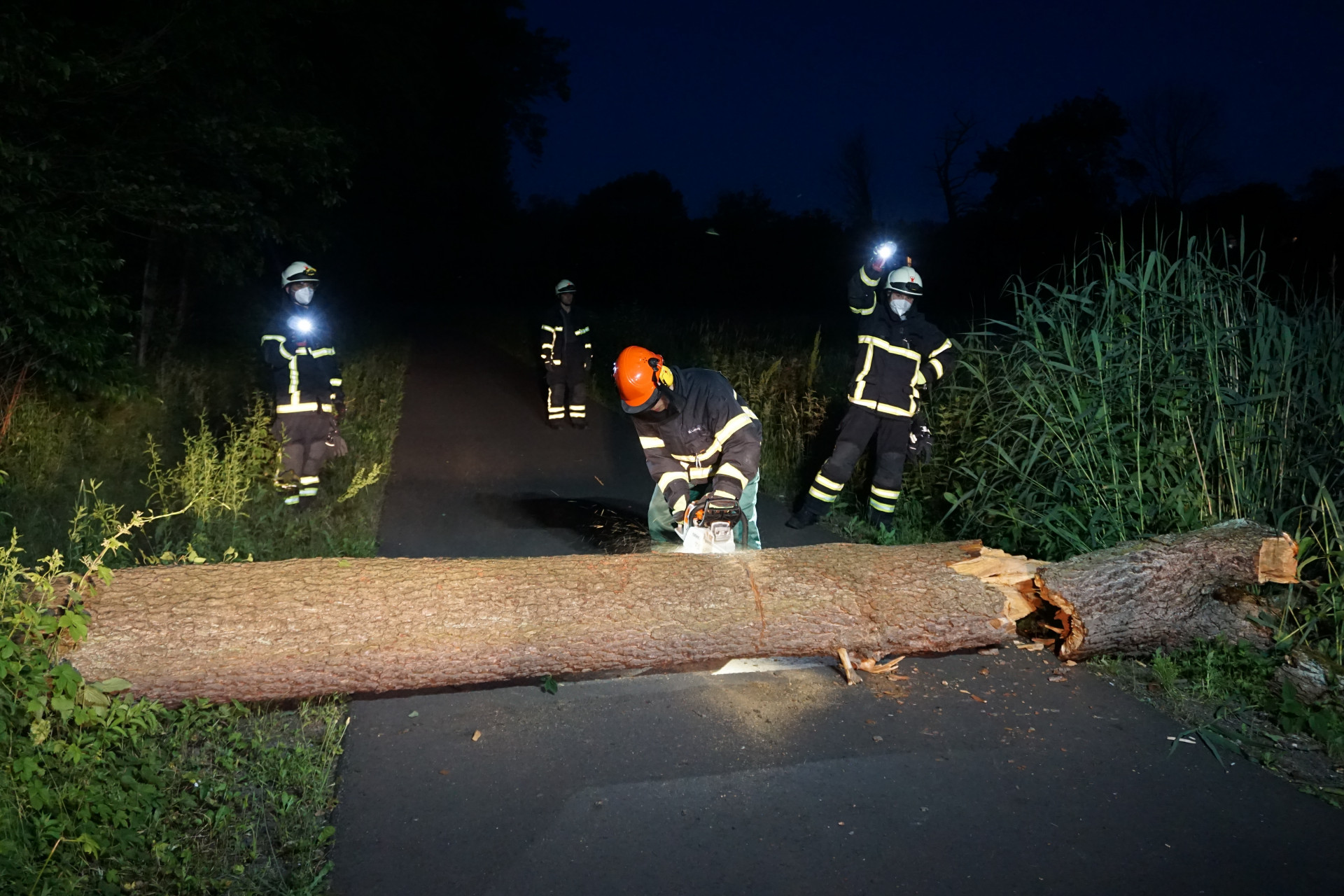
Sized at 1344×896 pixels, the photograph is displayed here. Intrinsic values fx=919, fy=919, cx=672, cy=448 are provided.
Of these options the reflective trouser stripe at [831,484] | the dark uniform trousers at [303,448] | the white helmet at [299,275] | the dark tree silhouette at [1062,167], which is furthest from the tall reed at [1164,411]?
the dark tree silhouette at [1062,167]

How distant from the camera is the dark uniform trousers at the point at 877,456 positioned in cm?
704

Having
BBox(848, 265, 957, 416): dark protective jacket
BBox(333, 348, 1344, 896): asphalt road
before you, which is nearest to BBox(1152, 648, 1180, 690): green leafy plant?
BBox(333, 348, 1344, 896): asphalt road

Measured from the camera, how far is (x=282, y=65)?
473 inches

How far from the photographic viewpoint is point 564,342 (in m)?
11.3

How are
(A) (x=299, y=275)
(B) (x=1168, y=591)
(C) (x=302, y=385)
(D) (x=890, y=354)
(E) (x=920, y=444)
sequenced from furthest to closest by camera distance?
(C) (x=302, y=385) < (A) (x=299, y=275) < (E) (x=920, y=444) < (D) (x=890, y=354) < (B) (x=1168, y=591)

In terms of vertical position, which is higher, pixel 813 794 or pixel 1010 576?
pixel 1010 576

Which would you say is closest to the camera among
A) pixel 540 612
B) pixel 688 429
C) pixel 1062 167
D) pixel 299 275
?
pixel 540 612

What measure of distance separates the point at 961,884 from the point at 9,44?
7572 millimetres

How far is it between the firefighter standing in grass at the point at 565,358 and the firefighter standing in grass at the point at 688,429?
233 inches

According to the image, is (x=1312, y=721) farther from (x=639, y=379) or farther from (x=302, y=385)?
(x=302, y=385)

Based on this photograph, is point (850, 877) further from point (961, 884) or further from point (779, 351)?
point (779, 351)

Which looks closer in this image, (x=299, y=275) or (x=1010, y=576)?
(x=1010, y=576)

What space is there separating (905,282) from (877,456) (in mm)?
1337

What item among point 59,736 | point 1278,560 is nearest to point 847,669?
point 1278,560
